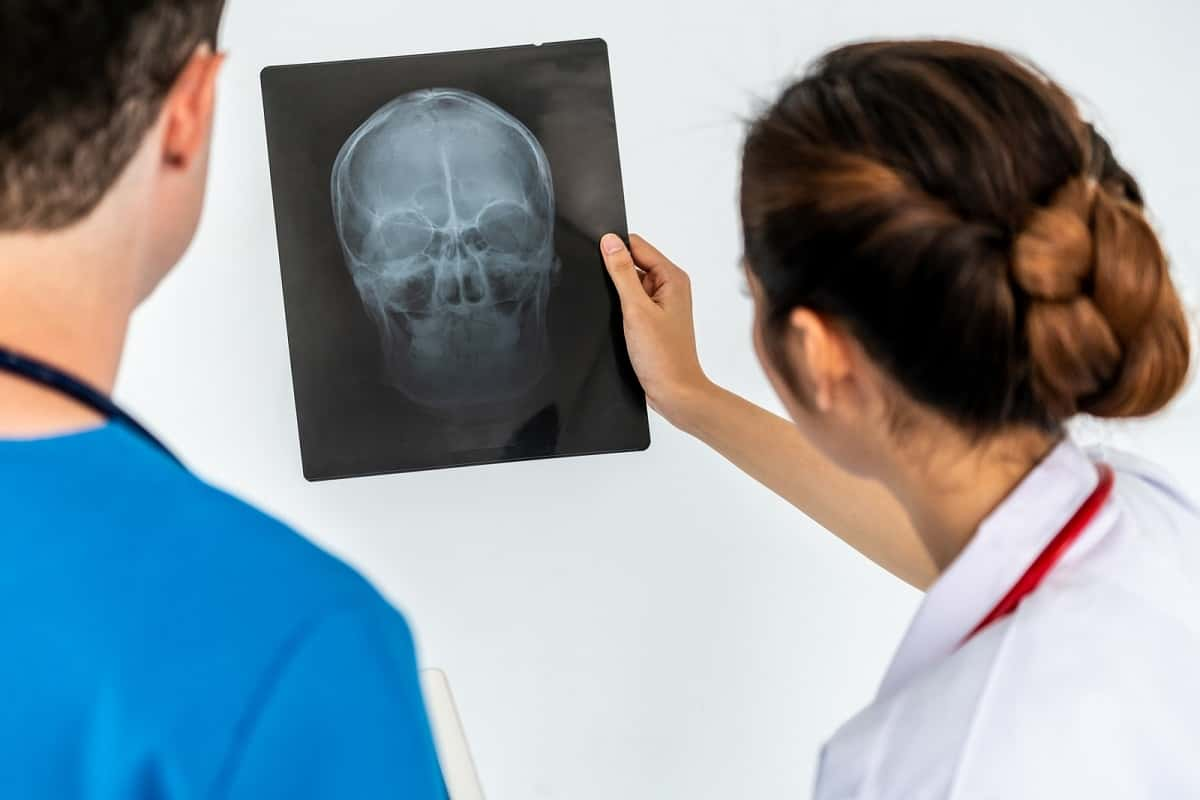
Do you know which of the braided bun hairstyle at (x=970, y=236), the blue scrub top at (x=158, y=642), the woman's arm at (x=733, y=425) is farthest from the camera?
the woman's arm at (x=733, y=425)

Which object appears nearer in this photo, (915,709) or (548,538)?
(915,709)

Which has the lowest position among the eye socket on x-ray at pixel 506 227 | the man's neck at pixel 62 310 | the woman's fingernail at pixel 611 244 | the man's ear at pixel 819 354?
the man's ear at pixel 819 354

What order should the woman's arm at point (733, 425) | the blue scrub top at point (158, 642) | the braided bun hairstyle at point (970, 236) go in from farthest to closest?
1. the woman's arm at point (733, 425)
2. the braided bun hairstyle at point (970, 236)
3. the blue scrub top at point (158, 642)

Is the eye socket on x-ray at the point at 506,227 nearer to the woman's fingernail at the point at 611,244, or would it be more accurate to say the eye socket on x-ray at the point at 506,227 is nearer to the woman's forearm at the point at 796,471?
the woman's fingernail at the point at 611,244

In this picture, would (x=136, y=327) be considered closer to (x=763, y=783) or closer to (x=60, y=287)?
(x=60, y=287)

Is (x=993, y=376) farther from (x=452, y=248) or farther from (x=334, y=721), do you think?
(x=452, y=248)

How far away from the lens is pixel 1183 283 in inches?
42.8

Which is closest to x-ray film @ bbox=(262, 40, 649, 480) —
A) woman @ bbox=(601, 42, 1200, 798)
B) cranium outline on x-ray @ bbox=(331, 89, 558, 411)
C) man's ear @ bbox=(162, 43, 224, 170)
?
cranium outline on x-ray @ bbox=(331, 89, 558, 411)

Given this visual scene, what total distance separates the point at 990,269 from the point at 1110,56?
0.66m

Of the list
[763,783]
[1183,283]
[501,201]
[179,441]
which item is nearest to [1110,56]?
[1183,283]

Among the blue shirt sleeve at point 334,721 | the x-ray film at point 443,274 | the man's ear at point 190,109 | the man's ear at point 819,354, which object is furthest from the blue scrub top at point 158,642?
the x-ray film at point 443,274

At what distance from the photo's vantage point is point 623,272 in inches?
38.1

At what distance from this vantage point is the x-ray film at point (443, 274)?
98 centimetres

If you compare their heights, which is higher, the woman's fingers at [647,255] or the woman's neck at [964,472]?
the woman's fingers at [647,255]
